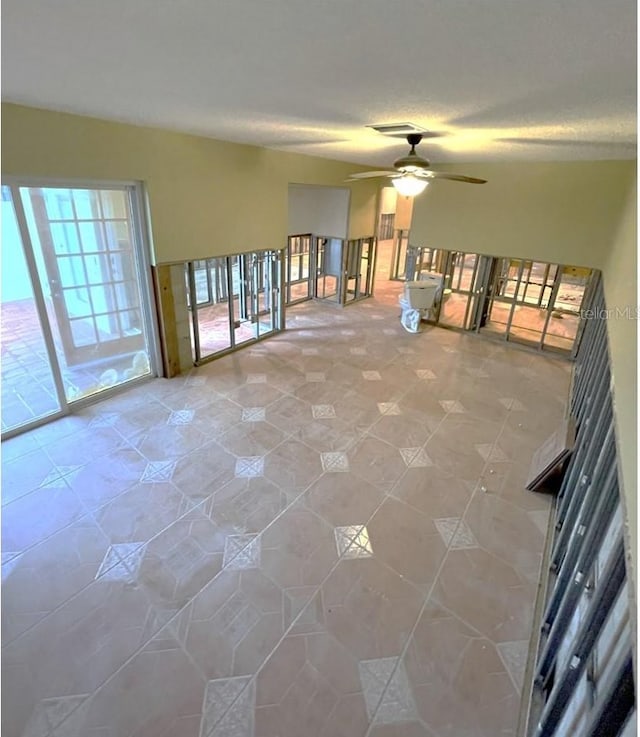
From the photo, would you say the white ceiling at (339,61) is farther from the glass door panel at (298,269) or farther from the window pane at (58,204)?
the glass door panel at (298,269)

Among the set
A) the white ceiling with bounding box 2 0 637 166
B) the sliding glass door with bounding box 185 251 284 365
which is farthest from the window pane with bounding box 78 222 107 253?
the white ceiling with bounding box 2 0 637 166

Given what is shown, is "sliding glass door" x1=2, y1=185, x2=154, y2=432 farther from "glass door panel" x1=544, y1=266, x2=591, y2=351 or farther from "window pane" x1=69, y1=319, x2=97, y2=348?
"glass door panel" x1=544, y1=266, x2=591, y2=351

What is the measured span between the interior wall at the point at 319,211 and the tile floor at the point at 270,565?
4.70 meters

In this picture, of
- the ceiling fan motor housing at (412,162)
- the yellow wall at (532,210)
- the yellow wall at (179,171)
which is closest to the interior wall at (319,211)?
the yellow wall at (179,171)

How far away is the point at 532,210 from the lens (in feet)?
18.5

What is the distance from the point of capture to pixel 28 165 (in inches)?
126

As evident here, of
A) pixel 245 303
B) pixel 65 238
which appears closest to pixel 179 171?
pixel 65 238

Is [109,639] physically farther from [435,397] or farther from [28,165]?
[435,397]

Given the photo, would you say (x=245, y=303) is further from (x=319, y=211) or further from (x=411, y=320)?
(x=411, y=320)

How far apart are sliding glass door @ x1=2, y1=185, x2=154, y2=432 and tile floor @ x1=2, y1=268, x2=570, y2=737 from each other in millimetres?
599

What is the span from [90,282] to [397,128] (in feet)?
11.8

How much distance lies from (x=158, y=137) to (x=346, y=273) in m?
4.97

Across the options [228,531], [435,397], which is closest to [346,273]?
[435,397]

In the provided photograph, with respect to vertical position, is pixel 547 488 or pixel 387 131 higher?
pixel 387 131
